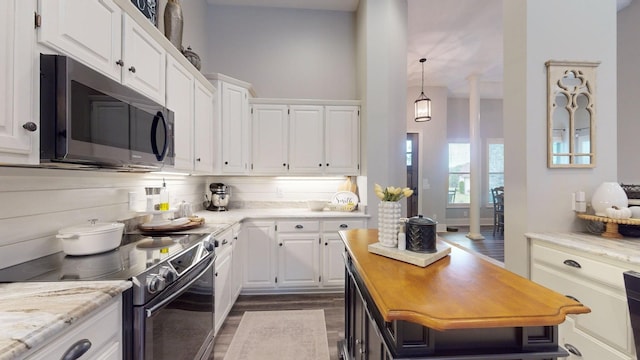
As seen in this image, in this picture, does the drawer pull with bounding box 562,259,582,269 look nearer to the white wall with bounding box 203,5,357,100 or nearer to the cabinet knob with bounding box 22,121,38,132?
the cabinet knob with bounding box 22,121,38,132

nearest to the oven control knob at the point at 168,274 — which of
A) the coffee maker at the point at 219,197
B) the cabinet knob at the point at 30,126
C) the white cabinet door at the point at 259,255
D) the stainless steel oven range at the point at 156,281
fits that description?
the stainless steel oven range at the point at 156,281

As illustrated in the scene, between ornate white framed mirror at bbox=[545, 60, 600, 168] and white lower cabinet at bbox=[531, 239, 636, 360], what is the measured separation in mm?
714

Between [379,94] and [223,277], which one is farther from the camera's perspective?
[379,94]

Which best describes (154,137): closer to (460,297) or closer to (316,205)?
(460,297)

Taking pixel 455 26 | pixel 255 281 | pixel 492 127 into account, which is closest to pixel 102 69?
pixel 255 281

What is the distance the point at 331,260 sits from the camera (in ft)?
10.3

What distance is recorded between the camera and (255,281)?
307cm

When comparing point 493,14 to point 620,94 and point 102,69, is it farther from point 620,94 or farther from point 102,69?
point 102,69

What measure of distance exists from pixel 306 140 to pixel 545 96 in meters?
2.39

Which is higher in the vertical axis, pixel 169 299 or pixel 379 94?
pixel 379 94

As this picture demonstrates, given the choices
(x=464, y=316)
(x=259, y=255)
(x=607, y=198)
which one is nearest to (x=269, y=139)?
(x=259, y=255)

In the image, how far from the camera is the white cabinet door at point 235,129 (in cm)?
310

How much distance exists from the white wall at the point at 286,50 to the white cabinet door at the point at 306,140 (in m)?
0.50

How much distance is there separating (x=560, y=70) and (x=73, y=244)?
3.27 metres
